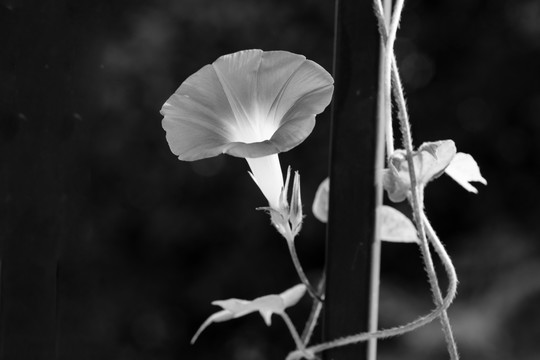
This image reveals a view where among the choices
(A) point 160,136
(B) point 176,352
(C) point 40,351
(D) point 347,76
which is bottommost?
(B) point 176,352

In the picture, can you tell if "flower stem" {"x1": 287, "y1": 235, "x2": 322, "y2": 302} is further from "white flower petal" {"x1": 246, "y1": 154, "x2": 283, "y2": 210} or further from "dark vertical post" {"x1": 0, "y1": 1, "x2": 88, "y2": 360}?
"dark vertical post" {"x1": 0, "y1": 1, "x2": 88, "y2": 360}

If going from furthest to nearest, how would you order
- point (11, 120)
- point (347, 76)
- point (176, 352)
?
point (176, 352)
point (11, 120)
point (347, 76)

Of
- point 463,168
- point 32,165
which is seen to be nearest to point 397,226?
point 463,168

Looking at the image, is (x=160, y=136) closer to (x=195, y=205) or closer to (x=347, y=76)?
(x=195, y=205)

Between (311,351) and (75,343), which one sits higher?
(311,351)

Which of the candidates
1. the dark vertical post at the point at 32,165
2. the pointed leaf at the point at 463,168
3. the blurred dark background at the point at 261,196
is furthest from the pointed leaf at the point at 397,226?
the blurred dark background at the point at 261,196

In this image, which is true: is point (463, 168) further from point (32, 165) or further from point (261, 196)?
point (261, 196)

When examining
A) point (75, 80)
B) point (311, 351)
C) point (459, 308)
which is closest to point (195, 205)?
point (459, 308)

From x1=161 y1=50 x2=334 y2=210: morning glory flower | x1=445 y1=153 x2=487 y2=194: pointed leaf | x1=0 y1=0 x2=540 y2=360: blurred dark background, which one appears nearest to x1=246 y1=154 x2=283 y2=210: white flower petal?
x1=161 y1=50 x2=334 y2=210: morning glory flower
